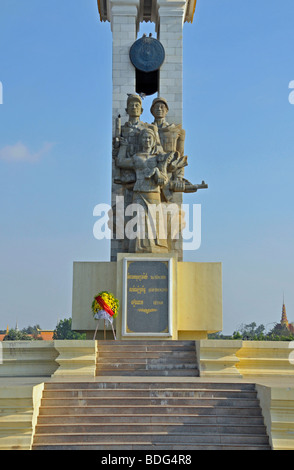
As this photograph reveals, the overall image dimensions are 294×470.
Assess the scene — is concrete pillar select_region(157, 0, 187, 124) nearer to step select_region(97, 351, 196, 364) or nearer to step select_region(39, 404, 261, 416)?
step select_region(97, 351, 196, 364)

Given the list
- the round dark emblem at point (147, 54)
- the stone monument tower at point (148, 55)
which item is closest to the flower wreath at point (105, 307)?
the stone monument tower at point (148, 55)

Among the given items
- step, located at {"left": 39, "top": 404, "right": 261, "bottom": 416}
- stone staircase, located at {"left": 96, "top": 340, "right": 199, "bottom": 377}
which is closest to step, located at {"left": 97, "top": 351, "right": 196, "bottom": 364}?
stone staircase, located at {"left": 96, "top": 340, "right": 199, "bottom": 377}

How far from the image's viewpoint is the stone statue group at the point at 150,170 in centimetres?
1098

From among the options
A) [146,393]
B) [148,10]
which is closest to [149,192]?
[146,393]

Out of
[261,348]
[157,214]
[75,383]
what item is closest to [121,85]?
[157,214]

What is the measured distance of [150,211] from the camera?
1101 cm

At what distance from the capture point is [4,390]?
5.85 m

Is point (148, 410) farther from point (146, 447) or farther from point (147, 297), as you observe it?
point (147, 297)

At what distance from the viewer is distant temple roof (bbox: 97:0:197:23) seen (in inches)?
580

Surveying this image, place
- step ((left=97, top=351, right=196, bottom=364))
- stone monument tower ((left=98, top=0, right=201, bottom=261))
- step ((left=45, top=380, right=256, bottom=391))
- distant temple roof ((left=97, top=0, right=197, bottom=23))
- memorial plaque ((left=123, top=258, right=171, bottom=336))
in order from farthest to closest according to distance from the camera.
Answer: distant temple roof ((left=97, top=0, right=197, bottom=23))
stone monument tower ((left=98, top=0, right=201, bottom=261))
memorial plaque ((left=123, top=258, right=171, bottom=336))
step ((left=97, top=351, right=196, bottom=364))
step ((left=45, top=380, right=256, bottom=391))

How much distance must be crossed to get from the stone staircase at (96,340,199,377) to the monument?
163 centimetres

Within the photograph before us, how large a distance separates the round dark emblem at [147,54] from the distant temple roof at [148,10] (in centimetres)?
136

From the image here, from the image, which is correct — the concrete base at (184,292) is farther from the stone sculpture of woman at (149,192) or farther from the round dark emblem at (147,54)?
the round dark emblem at (147,54)
